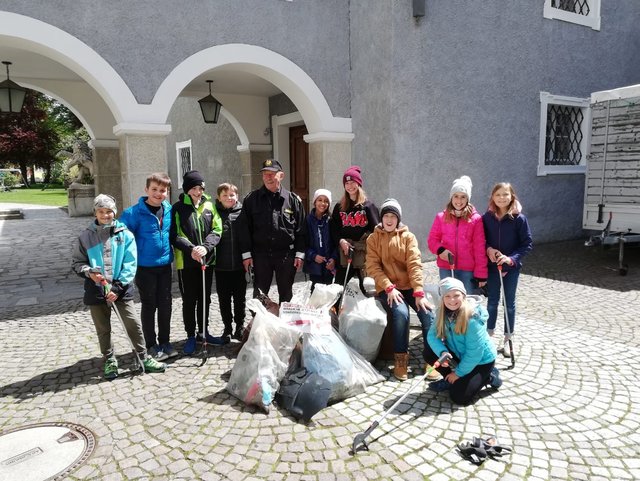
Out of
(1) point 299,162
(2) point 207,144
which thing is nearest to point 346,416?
(1) point 299,162

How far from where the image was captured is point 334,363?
143 inches

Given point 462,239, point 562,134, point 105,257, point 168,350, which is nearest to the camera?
point 105,257

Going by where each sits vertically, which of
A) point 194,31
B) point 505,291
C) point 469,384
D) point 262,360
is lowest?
point 469,384

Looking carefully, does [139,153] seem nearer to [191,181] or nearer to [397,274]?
[191,181]

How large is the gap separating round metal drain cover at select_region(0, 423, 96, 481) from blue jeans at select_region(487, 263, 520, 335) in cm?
341

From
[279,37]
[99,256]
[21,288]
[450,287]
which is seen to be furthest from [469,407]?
[21,288]

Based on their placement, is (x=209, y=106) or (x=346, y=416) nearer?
(x=346, y=416)

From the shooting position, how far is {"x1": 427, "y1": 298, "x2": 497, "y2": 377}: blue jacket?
3438 millimetres

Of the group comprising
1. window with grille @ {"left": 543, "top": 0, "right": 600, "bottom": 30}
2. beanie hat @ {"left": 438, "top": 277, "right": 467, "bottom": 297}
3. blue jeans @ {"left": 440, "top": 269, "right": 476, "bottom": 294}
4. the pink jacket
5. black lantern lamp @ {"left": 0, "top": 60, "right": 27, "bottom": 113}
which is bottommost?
blue jeans @ {"left": 440, "top": 269, "right": 476, "bottom": 294}

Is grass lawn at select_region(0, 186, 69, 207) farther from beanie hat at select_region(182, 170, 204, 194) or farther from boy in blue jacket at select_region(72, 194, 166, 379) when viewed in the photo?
boy in blue jacket at select_region(72, 194, 166, 379)

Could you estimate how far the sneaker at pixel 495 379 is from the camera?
12.3 feet

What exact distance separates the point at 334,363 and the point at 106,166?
8.36 metres

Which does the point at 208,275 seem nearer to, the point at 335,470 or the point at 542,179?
the point at 335,470

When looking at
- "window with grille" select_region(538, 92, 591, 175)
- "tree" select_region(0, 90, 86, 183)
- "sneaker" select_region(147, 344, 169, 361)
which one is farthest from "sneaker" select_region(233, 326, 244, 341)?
"tree" select_region(0, 90, 86, 183)
